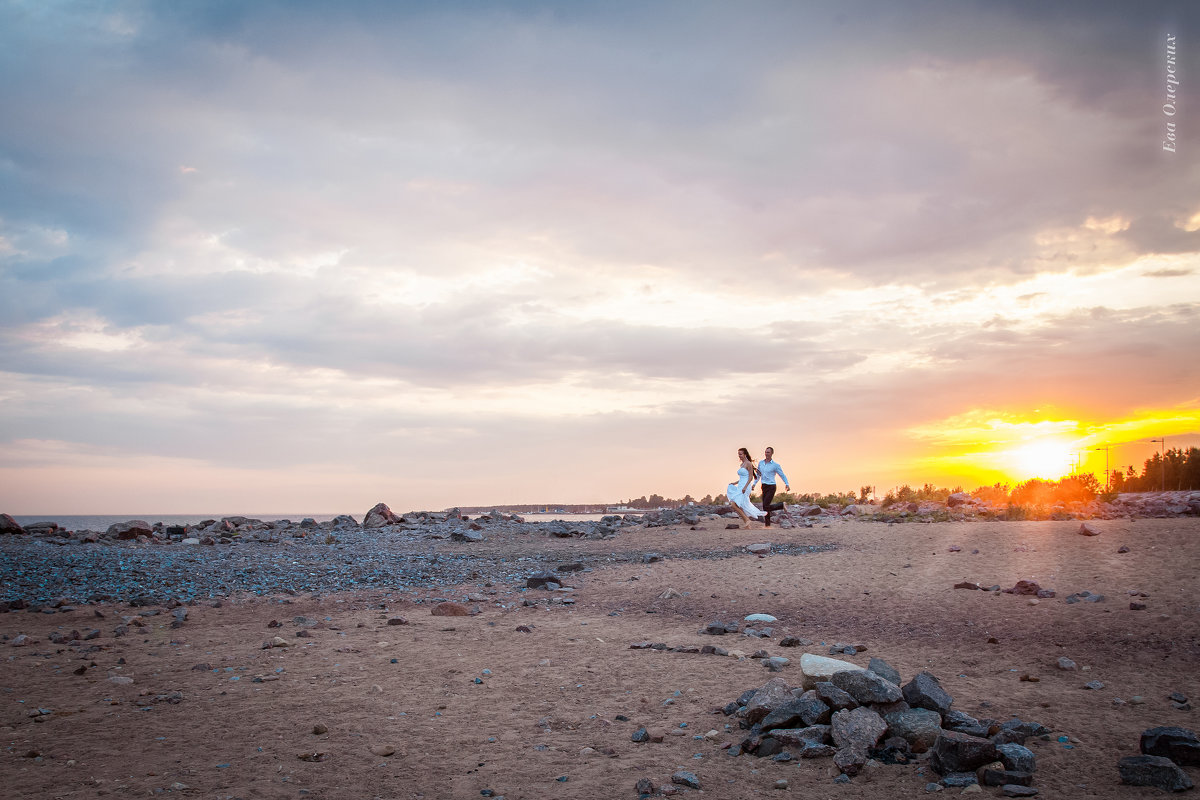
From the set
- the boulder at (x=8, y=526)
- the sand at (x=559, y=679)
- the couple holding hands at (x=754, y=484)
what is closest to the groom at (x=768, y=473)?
the couple holding hands at (x=754, y=484)

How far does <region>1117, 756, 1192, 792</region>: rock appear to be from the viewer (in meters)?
4.75

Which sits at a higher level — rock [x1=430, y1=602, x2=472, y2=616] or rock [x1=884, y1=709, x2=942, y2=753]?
rock [x1=884, y1=709, x2=942, y2=753]

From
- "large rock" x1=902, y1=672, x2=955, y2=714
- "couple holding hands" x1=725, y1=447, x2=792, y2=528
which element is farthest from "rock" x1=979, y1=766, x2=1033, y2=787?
"couple holding hands" x1=725, y1=447, x2=792, y2=528

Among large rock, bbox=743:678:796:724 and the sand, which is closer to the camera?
the sand

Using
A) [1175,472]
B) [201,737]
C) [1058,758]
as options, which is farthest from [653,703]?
[1175,472]

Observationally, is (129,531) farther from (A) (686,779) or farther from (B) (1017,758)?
(B) (1017,758)

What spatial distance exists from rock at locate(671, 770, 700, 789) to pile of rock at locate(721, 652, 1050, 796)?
2.07ft

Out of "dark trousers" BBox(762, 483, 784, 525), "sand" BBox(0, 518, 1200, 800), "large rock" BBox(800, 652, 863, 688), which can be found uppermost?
"dark trousers" BBox(762, 483, 784, 525)

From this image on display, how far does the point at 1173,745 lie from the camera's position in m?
5.11

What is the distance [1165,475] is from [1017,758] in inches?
1540

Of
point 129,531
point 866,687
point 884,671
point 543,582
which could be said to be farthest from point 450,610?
point 129,531

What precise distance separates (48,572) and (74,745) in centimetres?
1133

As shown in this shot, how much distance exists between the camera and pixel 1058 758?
5352mm

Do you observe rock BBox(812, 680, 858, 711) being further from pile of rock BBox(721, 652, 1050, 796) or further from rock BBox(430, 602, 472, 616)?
rock BBox(430, 602, 472, 616)
